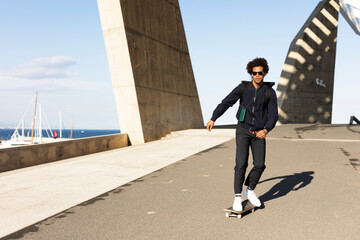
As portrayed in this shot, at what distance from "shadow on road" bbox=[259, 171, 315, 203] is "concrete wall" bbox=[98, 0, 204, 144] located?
962 cm

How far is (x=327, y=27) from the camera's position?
3406 centimetres

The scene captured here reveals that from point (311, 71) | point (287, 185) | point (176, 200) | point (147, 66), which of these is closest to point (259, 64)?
point (176, 200)

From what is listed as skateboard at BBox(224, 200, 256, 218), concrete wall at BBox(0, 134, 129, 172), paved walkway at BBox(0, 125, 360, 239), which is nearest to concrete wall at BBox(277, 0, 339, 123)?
concrete wall at BBox(0, 134, 129, 172)

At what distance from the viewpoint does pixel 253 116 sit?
172 inches

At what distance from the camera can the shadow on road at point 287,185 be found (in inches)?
214

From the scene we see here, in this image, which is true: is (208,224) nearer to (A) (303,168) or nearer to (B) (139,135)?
(A) (303,168)

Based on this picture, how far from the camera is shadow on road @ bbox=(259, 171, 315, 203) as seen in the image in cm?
543

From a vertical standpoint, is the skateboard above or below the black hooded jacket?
below

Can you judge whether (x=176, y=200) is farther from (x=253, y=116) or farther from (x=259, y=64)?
(x=259, y=64)

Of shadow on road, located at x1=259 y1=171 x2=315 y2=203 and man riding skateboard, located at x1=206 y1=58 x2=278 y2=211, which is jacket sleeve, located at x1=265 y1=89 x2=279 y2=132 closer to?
man riding skateboard, located at x1=206 y1=58 x2=278 y2=211

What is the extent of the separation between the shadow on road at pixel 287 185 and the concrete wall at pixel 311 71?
87.0ft

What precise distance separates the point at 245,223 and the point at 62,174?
4889 millimetres

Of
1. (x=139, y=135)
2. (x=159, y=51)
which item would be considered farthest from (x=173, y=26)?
(x=139, y=135)

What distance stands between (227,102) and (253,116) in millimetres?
406
